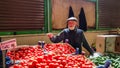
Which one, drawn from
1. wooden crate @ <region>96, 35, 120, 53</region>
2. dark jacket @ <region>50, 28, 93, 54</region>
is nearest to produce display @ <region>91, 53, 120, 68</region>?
wooden crate @ <region>96, 35, 120, 53</region>

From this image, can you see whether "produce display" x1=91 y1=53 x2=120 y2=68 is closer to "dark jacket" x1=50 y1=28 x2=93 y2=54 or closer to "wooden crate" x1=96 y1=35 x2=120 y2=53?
"wooden crate" x1=96 y1=35 x2=120 y2=53

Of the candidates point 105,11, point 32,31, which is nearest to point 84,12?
point 105,11

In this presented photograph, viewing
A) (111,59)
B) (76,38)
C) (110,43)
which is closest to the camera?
(111,59)

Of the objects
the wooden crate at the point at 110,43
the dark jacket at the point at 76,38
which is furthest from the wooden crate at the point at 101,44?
the dark jacket at the point at 76,38

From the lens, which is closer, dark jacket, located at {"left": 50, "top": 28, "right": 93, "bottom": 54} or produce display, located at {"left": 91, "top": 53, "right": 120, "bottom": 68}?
produce display, located at {"left": 91, "top": 53, "right": 120, "bottom": 68}

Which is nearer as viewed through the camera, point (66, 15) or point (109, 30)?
point (66, 15)

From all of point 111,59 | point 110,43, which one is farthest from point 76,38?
point 111,59

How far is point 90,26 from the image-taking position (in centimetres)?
785

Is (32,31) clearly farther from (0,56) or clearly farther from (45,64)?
(45,64)

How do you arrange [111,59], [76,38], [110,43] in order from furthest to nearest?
[76,38], [110,43], [111,59]

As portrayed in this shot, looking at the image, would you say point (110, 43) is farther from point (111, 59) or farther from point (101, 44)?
point (111, 59)

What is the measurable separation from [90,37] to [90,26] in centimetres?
40

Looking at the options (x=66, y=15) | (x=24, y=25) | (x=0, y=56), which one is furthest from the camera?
(x=66, y=15)

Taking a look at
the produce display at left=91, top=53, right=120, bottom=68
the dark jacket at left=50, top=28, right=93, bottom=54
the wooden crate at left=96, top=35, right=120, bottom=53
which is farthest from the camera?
the dark jacket at left=50, top=28, right=93, bottom=54
